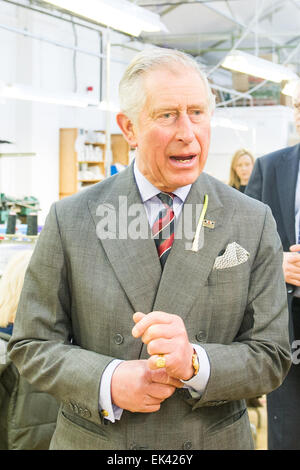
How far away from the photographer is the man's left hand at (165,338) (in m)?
1.05

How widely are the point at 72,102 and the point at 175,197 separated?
→ 19.5ft

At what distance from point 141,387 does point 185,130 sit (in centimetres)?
52

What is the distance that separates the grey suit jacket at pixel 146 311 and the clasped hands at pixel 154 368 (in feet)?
0.23

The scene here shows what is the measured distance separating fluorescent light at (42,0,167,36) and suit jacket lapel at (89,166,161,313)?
93.8 inches

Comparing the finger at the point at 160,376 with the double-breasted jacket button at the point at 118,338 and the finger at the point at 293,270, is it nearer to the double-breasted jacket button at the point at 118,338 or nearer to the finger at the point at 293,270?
the double-breasted jacket button at the point at 118,338

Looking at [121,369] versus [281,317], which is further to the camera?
[281,317]

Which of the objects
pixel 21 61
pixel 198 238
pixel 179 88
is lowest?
pixel 198 238

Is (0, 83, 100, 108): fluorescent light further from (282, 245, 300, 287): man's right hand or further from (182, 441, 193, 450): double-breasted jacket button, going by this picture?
(182, 441, 193, 450): double-breasted jacket button

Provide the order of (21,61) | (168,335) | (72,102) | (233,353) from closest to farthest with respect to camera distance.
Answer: (168,335) < (233,353) < (72,102) < (21,61)

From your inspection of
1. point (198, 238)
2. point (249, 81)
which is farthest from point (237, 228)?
point (249, 81)

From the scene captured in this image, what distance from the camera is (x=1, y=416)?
2.26m

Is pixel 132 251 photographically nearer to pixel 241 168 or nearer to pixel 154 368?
pixel 154 368

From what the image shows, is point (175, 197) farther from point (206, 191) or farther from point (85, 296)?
point (85, 296)

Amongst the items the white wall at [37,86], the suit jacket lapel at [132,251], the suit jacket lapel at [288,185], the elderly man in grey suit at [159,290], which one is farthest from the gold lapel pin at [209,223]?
the white wall at [37,86]
